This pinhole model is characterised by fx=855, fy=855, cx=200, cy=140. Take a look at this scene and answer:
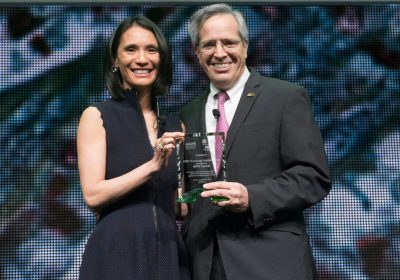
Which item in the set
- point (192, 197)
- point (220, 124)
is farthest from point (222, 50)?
point (192, 197)

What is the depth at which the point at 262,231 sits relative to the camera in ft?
9.09

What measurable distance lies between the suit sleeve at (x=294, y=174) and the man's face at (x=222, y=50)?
0.76ft

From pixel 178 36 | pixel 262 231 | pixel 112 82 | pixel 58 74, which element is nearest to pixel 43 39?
pixel 58 74

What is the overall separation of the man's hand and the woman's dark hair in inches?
21.7

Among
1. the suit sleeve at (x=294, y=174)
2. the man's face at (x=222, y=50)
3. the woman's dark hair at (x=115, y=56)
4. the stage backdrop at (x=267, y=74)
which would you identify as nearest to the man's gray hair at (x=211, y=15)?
the man's face at (x=222, y=50)

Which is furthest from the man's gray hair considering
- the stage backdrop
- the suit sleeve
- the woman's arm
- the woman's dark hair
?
the stage backdrop

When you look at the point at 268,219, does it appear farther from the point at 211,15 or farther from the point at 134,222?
the point at 211,15

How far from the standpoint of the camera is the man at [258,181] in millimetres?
2727

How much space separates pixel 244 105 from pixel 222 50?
218mm

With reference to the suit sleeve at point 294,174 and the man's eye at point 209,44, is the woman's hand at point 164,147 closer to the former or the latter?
the suit sleeve at point 294,174

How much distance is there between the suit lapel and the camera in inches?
111

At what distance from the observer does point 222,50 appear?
115 inches

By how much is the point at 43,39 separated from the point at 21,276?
1068 millimetres

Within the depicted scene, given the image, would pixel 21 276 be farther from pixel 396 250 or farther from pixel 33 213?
pixel 396 250
